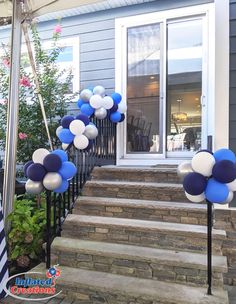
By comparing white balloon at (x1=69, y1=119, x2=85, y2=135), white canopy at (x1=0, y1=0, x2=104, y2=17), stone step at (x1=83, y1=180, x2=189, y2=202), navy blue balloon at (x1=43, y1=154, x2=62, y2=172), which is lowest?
stone step at (x1=83, y1=180, x2=189, y2=202)

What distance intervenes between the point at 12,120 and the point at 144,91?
214 cm

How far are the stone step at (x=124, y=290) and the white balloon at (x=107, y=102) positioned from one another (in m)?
2.12

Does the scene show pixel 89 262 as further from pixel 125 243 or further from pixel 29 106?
pixel 29 106

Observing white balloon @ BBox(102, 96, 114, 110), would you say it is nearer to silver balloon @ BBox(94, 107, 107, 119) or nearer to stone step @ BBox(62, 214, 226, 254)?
silver balloon @ BBox(94, 107, 107, 119)

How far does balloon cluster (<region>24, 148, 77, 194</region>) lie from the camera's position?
250 cm

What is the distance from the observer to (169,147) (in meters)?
4.24

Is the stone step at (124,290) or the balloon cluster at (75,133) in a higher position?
the balloon cluster at (75,133)

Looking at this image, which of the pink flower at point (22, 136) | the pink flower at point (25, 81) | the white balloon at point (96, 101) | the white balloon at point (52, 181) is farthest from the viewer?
the pink flower at point (25, 81)

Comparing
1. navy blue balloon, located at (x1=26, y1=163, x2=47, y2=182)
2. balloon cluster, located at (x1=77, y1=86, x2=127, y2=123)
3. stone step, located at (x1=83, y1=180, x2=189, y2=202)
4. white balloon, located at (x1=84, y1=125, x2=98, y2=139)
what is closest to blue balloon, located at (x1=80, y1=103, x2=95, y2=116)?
balloon cluster, located at (x1=77, y1=86, x2=127, y2=123)

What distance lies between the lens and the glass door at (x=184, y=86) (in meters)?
4.09

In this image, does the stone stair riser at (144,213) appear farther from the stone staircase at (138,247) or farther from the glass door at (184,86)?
the glass door at (184,86)

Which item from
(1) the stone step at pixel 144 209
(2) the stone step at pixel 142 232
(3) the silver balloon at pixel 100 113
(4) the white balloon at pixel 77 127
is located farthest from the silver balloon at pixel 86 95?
(2) the stone step at pixel 142 232

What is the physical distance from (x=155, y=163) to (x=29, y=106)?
6.82 feet

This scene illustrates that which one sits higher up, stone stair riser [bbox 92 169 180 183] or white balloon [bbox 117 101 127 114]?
white balloon [bbox 117 101 127 114]
